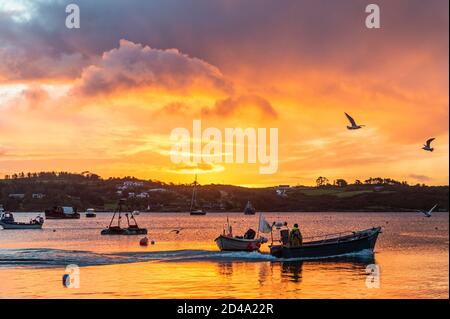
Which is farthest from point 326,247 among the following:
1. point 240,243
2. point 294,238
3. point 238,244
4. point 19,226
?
point 19,226

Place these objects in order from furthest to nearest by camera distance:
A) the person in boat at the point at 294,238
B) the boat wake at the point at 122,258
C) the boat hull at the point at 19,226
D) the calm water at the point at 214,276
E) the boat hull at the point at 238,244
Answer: the boat hull at the point at 19,226
the boat hull at the point at 238,244
the person in boat at the point at 294,238
the boat wake at the point at 122,258
the calm water at the point at 214,276

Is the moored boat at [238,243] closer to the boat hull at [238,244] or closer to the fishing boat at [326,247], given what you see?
the boat hull at [238,244]

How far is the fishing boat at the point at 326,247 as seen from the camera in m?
51.5

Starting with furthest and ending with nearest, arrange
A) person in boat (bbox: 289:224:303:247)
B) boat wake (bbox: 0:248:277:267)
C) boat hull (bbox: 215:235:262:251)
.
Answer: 1. boat hull (bbox: 215:235:262:251)
2. person in boat (bbox: 289:224:303:247)
3. boat wake (bbox: 0:248:277:267)

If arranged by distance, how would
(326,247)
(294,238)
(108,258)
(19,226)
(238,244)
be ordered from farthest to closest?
1. (19,226)
2. (238,244)
3. (326,247)
4. (108,258)
5. (294,238)

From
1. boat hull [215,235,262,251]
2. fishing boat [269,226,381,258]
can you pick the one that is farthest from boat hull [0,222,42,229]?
fishing boat [269,226,381,258]

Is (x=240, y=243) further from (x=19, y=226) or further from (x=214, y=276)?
(x=19, y=226)

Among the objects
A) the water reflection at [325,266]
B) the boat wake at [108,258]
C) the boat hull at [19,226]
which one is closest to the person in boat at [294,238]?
the water reflection at [325,266]

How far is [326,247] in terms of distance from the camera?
178 feet

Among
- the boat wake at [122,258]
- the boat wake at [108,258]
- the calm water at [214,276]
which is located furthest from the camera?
the boat wake at [122,258]

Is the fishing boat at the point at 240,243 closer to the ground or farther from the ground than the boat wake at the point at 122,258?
farther from the ground

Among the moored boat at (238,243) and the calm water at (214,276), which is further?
the moored boat at (238,243)

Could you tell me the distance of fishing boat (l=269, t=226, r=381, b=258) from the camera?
5153 centimetres

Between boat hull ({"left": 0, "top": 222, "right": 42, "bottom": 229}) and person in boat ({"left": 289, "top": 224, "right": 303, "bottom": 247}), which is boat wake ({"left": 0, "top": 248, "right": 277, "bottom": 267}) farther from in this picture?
boat hull ({"left": 0, "top": 222, "right": 42, "bottom": 229})
